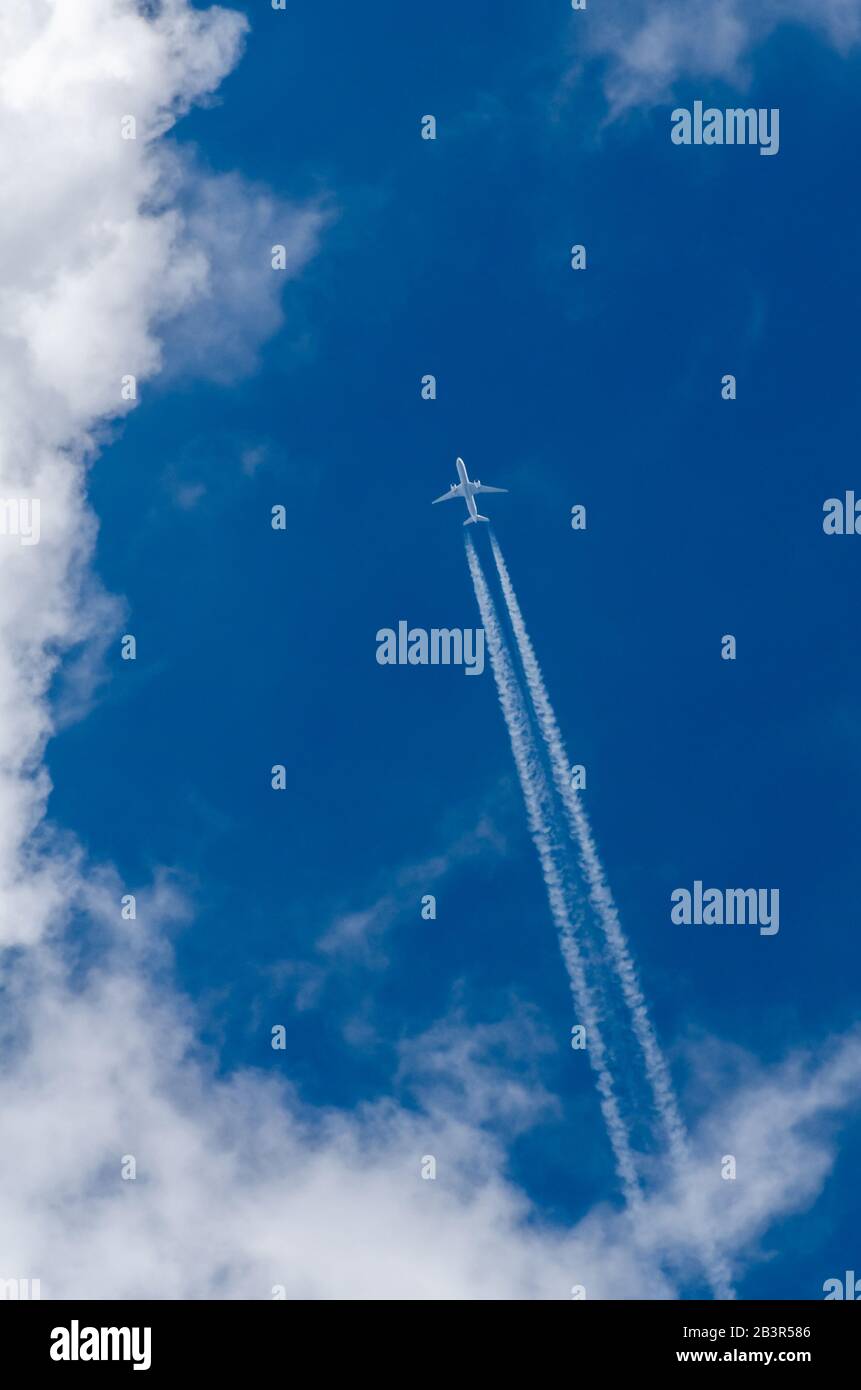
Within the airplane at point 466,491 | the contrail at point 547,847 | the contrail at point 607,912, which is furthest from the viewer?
the airplane at point 466,491

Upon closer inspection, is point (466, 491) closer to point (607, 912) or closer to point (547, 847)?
point (547, 847)

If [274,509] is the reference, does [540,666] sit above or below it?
below

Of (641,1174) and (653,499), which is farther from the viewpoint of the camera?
(653,499)

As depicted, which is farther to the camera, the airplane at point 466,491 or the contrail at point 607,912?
the airplane at point 466,491

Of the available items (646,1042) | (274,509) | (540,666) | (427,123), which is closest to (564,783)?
(540,666)
